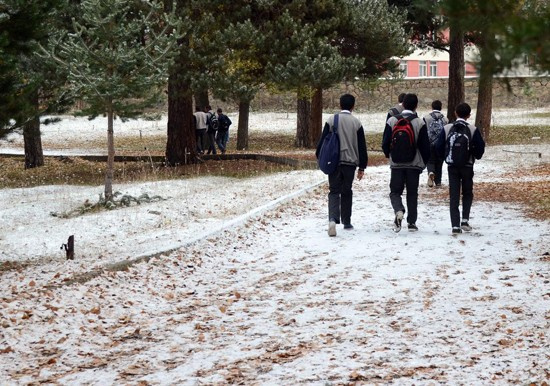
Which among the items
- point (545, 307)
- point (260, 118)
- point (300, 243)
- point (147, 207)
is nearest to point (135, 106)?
point (147, 207)

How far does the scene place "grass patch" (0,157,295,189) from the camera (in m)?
22.1

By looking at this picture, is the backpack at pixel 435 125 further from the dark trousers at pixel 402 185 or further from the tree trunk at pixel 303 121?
the tree trunk at pixel 303 121

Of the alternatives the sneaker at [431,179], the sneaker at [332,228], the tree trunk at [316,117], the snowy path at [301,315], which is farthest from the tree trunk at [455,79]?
the sneaker at [332,228]

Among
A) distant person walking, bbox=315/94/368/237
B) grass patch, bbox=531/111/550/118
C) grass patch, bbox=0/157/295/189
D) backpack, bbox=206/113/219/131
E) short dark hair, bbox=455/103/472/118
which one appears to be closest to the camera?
short dark hair, bbox=455/103/472/118

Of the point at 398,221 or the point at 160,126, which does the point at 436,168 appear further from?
the point at 160,126

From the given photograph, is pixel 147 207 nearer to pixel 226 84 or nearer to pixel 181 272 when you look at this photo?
pixel 181 272

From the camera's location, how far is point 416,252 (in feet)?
34.1

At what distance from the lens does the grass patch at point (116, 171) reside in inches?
869

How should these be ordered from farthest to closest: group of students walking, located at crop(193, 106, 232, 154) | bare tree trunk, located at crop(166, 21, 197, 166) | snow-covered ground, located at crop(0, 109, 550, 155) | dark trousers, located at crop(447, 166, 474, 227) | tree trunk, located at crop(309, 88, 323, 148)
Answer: snow-covered ground, located at crop(0, 109, 550, 155)
tree trunk, located at crop(309, 88, 323, 148)
group of students walking, located at crop(193, 106, 232, 154)
bare tree trunk, located at crop(166, 21, 197, 166)
dark trousers, located at crop(447, 166, 474, 227)

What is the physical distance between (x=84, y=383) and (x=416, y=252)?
5.24 m

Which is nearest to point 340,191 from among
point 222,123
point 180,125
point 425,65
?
point 180,125

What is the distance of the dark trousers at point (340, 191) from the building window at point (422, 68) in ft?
172

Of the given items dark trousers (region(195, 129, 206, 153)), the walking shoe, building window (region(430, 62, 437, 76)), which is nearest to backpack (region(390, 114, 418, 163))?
the walking shoe

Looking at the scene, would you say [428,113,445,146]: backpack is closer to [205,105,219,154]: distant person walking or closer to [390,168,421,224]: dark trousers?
[390,168,421,224]: dark trousers
